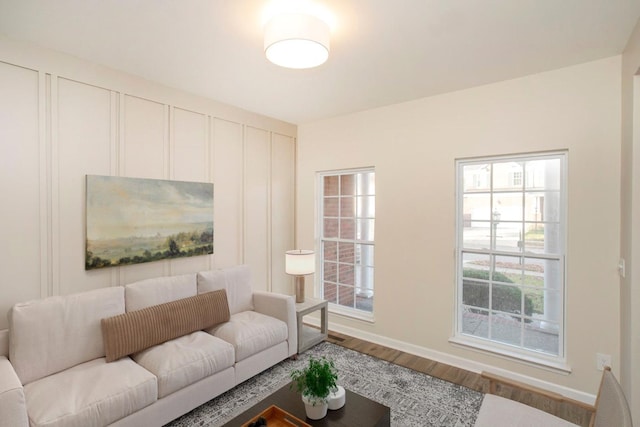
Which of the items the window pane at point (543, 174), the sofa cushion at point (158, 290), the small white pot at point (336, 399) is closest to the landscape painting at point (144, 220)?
the sofa cushion at point (158, 290)

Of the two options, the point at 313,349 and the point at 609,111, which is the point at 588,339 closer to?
the point at 609,111

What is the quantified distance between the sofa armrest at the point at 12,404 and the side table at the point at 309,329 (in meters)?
2.16

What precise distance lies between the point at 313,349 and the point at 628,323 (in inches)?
105

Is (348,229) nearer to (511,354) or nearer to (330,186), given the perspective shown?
(330,186)

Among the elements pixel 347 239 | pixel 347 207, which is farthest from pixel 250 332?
pixel 347 207

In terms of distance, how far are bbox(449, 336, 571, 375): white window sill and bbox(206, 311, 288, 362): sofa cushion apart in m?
1.77

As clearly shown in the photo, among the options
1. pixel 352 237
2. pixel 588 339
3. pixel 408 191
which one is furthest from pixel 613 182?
pixel 352 237

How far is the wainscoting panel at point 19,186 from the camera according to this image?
7.52ft

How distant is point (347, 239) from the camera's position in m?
4.25

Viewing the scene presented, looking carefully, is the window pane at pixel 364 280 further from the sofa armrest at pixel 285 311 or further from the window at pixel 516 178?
the window at pixel 516 178

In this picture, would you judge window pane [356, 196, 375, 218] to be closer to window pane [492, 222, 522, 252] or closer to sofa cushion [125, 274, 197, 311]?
window pane [492, 222, 522, 252]

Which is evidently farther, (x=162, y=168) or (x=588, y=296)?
(x=162, y=168)

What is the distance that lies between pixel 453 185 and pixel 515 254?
2.81ft

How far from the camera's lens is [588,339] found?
2627mm
